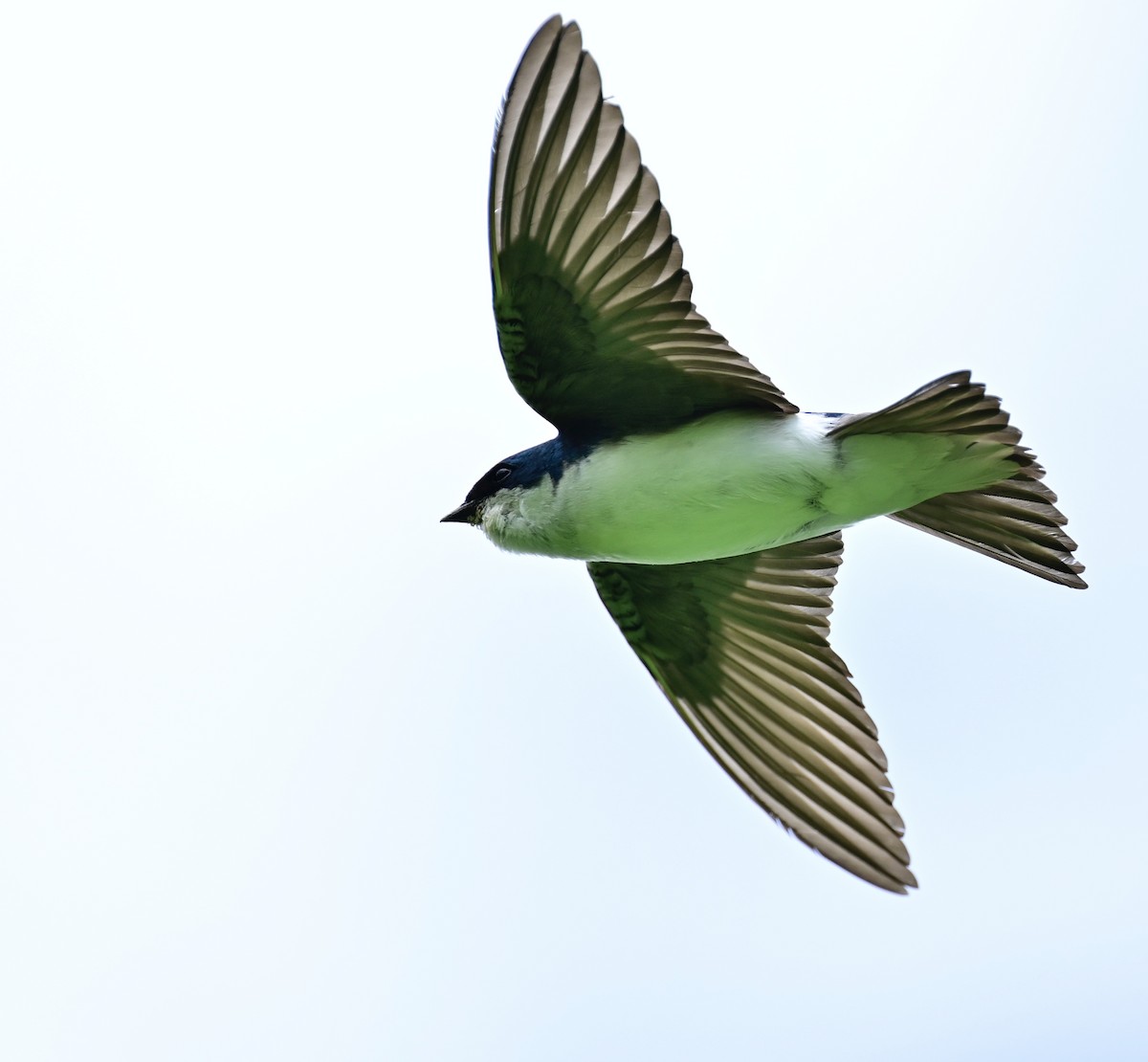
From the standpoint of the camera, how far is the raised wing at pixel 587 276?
4.31 metres

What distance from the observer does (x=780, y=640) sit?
575 cm

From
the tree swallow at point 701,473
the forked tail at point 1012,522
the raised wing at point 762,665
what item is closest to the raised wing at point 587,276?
the tree swallow at point 701,473

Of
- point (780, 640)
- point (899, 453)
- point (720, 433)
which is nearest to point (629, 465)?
point (720, 433)

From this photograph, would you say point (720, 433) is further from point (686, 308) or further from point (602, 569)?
point (602, 569)

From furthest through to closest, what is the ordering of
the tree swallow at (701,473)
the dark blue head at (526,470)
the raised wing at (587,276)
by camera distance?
the dark blue head at (526,470), the tree swallow at (701,473), the raised wing at (587,276)

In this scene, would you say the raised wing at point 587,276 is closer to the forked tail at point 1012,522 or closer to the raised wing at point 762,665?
the forked tail at point 1012,522

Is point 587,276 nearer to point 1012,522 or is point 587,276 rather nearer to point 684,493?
point 684,493

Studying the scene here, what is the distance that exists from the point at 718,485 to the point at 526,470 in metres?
0.51

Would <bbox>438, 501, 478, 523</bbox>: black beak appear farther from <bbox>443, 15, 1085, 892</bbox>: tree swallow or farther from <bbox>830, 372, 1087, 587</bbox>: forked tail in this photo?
<bbox>830, 372, 1087, 587</bbox>: forked tail

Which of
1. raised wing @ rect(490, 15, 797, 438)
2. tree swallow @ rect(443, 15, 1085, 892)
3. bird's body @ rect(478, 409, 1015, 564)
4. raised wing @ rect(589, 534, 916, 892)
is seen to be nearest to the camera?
raised wing @ rect(490, 15, 797, 438)

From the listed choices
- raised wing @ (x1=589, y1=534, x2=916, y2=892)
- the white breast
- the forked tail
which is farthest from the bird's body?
raised wing @ (x1=589, y1=534, x2=916, y2=892)

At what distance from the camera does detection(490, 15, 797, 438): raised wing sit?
4309 millimetres

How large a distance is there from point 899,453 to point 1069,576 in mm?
666

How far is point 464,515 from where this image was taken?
5156 mm
